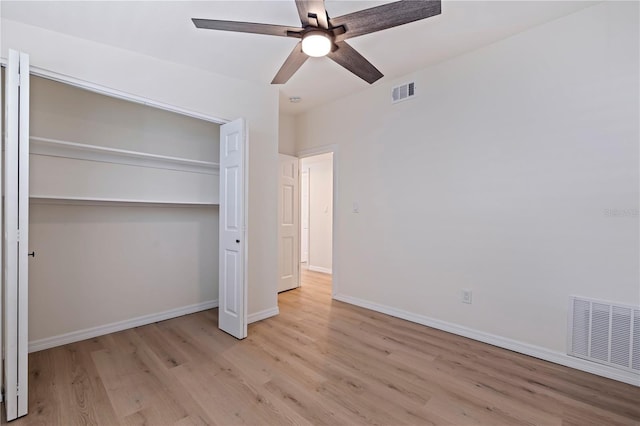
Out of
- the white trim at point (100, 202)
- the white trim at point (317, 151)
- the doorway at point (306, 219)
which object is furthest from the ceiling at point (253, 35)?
the doorway at point (306, 219)

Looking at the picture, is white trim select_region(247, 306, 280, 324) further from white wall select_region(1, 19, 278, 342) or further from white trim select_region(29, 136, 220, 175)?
white trim select_region(29, 136, 220, 175)

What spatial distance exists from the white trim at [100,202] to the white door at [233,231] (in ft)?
1.88

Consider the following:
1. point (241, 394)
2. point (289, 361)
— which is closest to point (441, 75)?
point (289, 361)

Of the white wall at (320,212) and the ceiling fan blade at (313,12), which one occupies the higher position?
the ceiling fan blade at (313,12)

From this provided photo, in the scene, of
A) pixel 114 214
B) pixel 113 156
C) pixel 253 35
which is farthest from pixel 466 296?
pixel 113 156

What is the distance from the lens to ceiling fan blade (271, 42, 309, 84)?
2022mm

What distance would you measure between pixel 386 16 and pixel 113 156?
111 inches

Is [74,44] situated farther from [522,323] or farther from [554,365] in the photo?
[554,365]

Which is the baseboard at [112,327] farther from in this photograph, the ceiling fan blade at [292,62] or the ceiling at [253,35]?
the ceiling fan blade at [292,62]

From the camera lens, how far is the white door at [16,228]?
1.73 m

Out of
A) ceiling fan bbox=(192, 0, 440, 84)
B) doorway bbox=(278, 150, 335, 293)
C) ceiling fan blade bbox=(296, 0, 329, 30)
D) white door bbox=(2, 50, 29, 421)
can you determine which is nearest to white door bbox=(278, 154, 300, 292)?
doorway bbox=(278, 150, 335, 293)

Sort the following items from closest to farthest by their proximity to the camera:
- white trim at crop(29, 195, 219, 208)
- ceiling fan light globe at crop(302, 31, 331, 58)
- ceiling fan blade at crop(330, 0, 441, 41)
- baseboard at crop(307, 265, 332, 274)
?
ceiling fan blade at crop(330, 0, 441, 41)
ceiling fan light globe at crop(302, 31, 331, 58)
white trim at crop(29, 195, 219, 208)
baseboard at crop(307, 265, 332, 274)

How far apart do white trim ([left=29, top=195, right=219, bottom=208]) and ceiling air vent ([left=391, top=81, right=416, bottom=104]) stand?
2447 millimetres

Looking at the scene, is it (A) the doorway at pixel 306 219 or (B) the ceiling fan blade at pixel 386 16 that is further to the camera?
(A) the doorway at pixel 306 219
